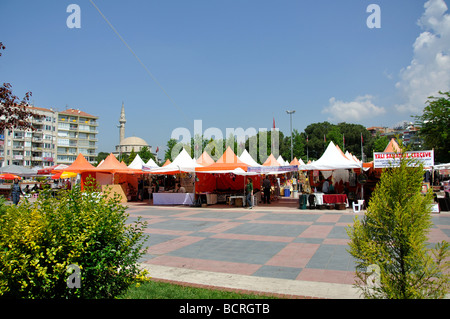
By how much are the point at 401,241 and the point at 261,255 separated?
15.9 feet

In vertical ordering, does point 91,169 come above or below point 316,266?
above

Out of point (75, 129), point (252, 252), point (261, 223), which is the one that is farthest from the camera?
point (75, 129)

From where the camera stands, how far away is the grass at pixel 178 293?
4.79m

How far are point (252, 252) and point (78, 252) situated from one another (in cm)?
531

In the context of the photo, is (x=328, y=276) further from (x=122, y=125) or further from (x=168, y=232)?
(x=122, y=125)

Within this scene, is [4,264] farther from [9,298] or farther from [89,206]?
[89,206]

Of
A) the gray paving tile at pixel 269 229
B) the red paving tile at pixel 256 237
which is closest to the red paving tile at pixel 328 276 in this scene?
the red paving tile at pixel 256 237

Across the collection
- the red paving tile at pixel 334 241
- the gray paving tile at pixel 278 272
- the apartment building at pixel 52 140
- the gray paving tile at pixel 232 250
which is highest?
the apartment building at pixel 52 140

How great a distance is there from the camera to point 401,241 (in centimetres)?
333

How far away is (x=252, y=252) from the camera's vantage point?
8141mm

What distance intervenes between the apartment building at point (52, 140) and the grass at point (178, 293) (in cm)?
7958

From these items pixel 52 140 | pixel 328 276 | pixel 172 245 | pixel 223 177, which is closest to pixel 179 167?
A: pixel 223 177

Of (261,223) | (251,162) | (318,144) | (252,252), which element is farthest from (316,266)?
(318,144)

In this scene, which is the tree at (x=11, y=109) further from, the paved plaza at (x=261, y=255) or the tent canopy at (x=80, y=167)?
the tent canopy at (x=80, y=167)
